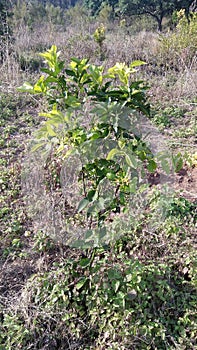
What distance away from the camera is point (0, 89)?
4895 mm

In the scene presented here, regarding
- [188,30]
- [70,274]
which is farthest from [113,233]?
[188,30]

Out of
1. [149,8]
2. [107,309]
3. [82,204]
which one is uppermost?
[149,8]

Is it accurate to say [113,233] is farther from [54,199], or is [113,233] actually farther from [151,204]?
[54,199]

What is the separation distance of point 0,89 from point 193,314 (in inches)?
170

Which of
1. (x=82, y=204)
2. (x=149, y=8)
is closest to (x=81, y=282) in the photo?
(x=82, y=204)

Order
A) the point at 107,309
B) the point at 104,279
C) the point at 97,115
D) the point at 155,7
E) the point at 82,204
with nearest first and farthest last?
the point at 97,115, the point at 82,204, the point at 107,309, the point at 104,279, the point at 155,7

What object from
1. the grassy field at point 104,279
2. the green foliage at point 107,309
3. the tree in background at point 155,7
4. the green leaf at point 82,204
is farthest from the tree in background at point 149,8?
the green leaf at point 82,204

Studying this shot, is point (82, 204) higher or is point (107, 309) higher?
point (82, 204)

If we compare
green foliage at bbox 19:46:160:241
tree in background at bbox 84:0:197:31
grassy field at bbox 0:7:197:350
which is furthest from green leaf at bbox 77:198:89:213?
tree in background at bbox 84:0:197:31

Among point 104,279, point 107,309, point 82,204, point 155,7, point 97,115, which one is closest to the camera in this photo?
point 97,115

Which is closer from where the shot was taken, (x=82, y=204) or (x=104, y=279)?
(x=82, y=204)

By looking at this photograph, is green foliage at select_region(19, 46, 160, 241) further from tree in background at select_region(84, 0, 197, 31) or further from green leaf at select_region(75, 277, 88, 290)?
tree in background at select_region(84, 0, 197, 31)

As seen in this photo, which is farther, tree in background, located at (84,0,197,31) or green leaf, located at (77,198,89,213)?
→ tree in background, located at (84,0,197,31)

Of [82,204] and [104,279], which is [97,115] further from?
[104,279]
